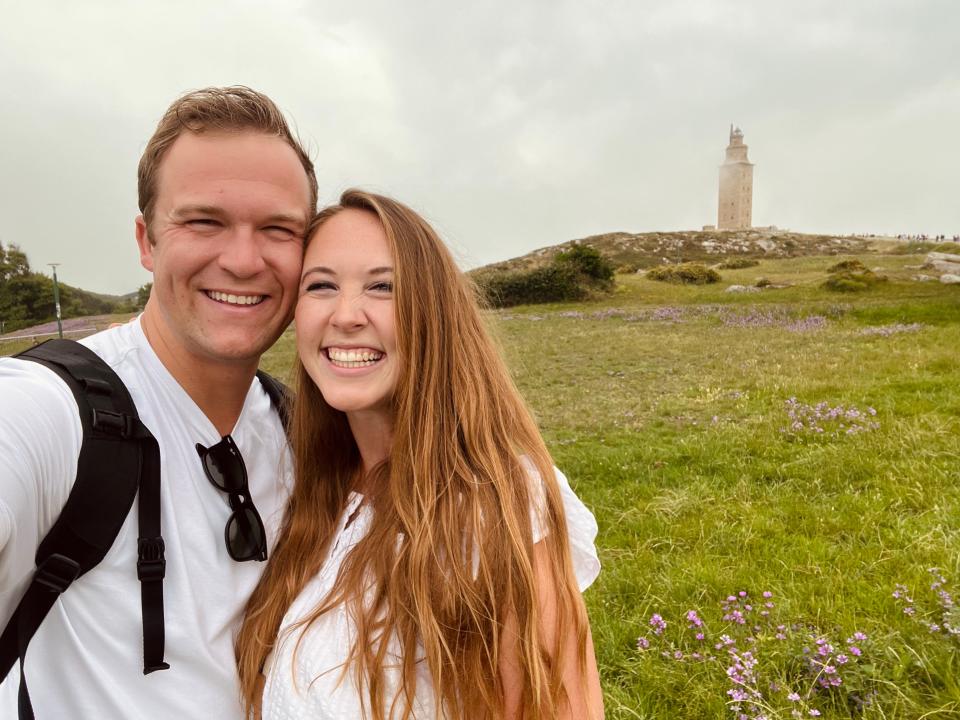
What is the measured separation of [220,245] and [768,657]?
4.12 metres

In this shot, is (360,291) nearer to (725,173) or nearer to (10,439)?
(10,439)

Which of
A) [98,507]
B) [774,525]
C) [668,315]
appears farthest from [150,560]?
[668,315]

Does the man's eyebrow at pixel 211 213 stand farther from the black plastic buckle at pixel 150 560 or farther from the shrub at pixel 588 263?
the shrub at pixel 588 263

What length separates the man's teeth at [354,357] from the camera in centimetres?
244

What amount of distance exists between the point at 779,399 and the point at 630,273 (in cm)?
4522

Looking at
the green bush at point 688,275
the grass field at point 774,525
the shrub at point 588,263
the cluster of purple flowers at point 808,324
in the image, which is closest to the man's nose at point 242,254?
the grass field at point 774,525

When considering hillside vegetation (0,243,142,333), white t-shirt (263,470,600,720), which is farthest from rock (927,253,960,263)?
hillside vegetation (0,243,142,333)

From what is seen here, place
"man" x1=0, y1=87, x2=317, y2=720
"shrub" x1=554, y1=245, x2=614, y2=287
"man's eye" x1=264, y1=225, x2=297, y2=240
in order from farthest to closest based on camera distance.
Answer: "shrub" x1=554, y1=245, x2=614, y2=287, "man's eye" x1=264, y1=225, x2=297, y2=240, "man" x1=0, y1=87, x2=317, y2=720

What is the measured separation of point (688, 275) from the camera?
44.6 meters

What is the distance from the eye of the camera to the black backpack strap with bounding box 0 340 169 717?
6.22ft

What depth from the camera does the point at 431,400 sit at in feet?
7.80

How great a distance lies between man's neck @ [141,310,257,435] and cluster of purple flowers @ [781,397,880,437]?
339 inches

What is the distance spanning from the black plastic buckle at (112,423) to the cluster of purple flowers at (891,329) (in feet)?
68.7

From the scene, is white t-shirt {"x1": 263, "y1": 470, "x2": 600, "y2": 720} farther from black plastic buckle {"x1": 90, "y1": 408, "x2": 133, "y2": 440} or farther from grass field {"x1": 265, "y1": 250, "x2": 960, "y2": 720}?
grass field {"x1": 265, "y1": 250, "x2": 960, "y2": 720}
